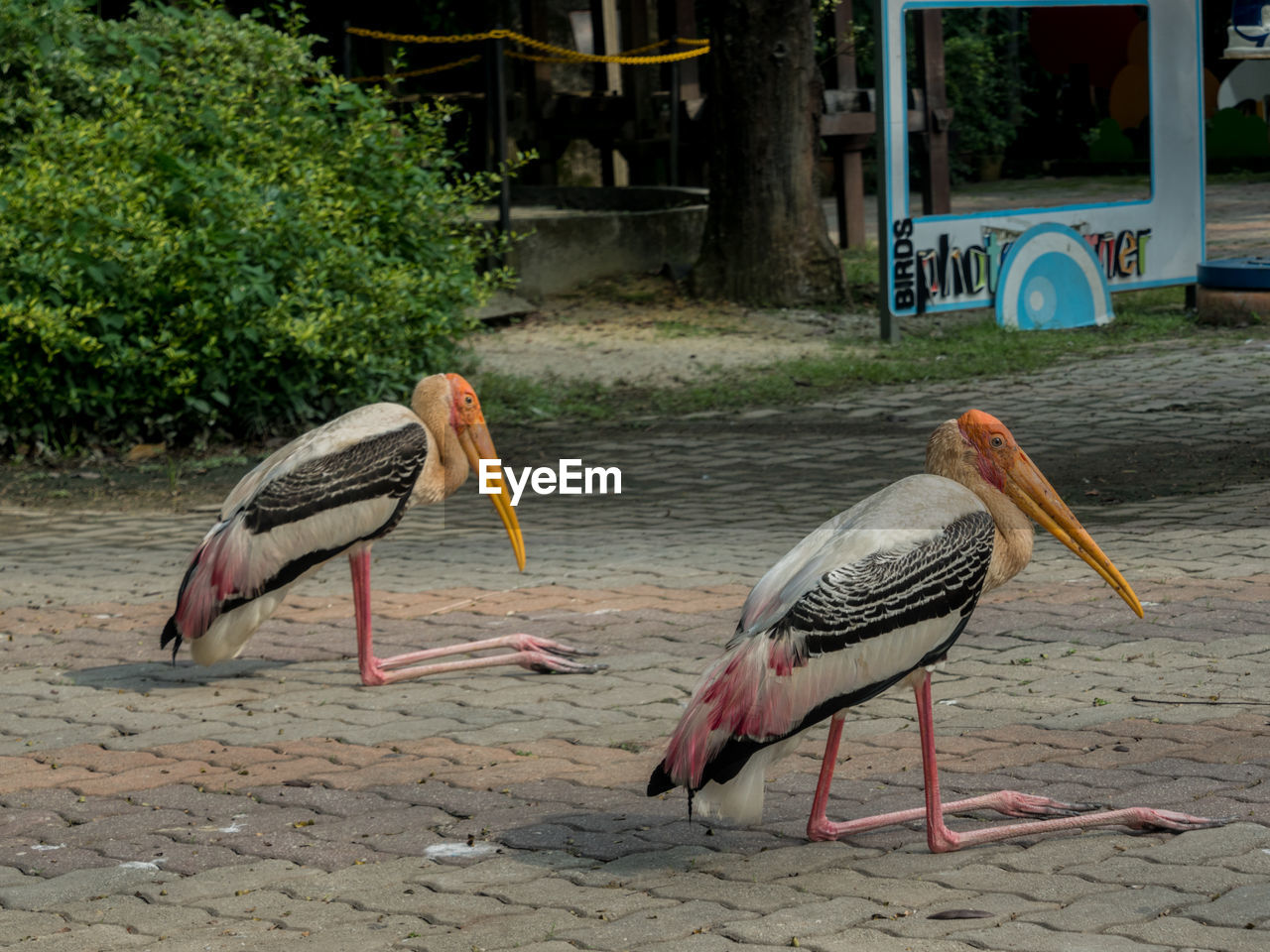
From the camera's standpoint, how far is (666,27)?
17.5m

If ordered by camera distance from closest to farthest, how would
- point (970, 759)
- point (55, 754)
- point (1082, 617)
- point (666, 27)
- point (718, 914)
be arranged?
point (718, 914) → point (970, 759) → point (55, 754) → point (1082, 617) → point (666, 27)

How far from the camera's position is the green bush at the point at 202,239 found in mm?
9484

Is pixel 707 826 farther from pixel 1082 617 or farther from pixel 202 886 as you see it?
pixel 1082 617

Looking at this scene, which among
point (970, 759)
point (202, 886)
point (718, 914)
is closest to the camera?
point (718, 914)

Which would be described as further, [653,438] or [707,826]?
[653,438]

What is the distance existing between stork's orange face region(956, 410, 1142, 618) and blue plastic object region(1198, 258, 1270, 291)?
32.7 feet

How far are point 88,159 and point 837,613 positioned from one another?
7.69 metres

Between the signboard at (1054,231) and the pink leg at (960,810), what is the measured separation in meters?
9.01

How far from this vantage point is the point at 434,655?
5.91 meters

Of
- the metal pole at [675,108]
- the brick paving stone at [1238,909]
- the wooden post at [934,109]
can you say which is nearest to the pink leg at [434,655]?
the brick paving stone at [1238,909]

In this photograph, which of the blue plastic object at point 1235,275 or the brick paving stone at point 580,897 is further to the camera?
the blue plastic object at point 1235,275

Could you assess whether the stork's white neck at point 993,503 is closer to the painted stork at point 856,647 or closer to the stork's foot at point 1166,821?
the painted stork at point 856,647

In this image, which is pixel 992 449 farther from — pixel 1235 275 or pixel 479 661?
pixel 1235 275

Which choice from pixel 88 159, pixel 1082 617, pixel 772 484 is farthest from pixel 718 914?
pixel 88 159
